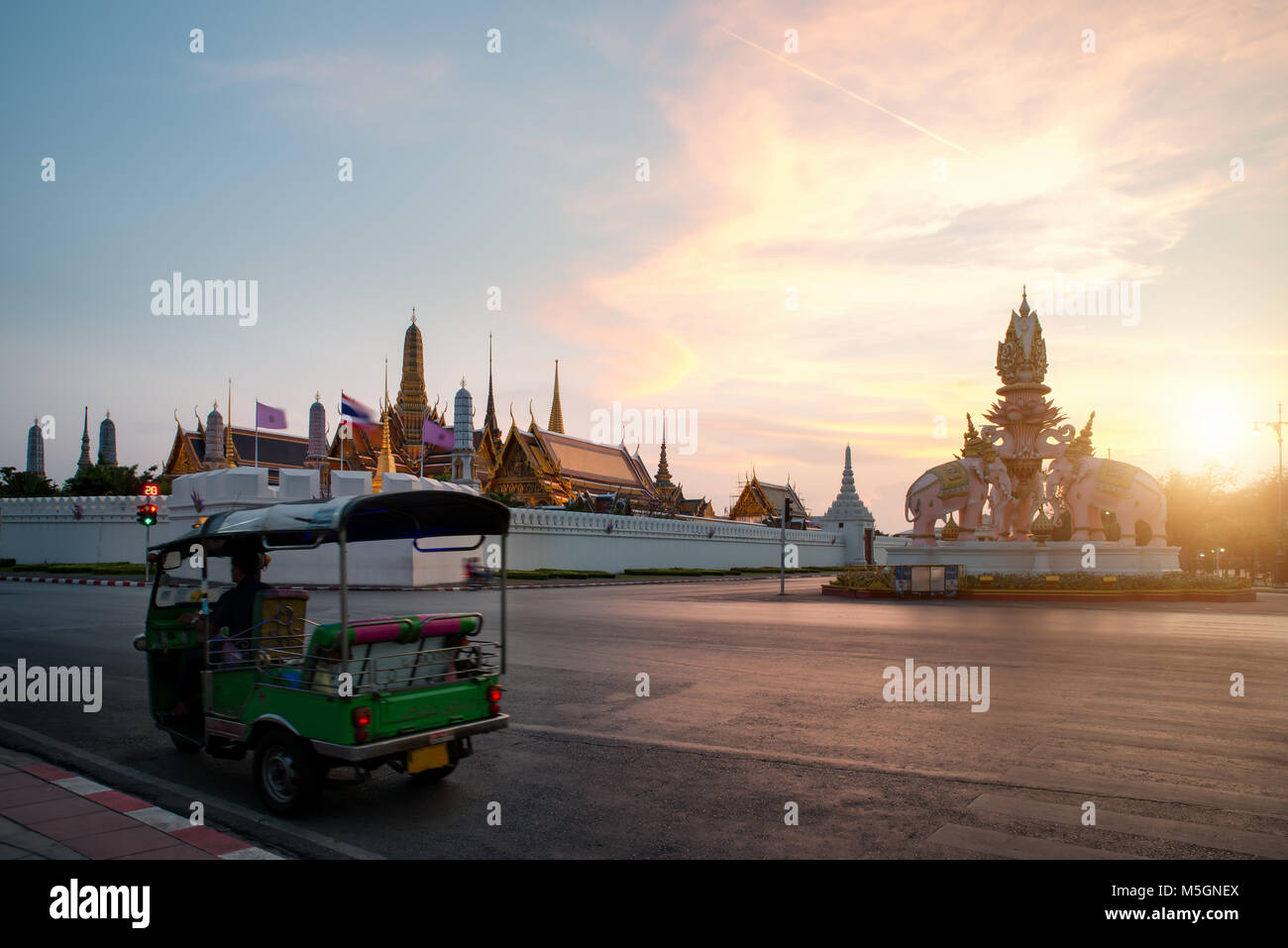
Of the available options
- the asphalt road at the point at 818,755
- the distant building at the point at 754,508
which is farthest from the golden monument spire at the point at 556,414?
the asphalt road at the point at 818,755

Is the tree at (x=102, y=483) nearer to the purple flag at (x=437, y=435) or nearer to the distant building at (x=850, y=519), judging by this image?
the purple flag at (x=437, y=435)

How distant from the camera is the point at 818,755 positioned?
6.88 meters

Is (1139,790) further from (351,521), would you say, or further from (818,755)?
(351,521)

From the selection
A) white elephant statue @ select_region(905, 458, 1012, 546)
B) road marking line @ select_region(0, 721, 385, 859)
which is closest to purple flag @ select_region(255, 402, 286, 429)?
white elephant statue @ select_region(905, 458, 1012, 546)

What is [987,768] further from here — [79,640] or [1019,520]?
[1019,520]

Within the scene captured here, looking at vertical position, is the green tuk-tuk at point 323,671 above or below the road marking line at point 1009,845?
above

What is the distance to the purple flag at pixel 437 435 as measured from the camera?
60500 mm

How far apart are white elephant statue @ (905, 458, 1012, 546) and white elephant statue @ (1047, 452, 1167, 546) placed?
1.78 m

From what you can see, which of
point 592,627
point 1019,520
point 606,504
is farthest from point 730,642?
point 606,504

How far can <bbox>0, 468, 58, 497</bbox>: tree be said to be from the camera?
5897cm

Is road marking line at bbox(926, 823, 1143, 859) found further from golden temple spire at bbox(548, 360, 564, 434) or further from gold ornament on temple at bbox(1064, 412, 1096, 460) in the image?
golden temple spire at bbox(548, 360, 564, 434)

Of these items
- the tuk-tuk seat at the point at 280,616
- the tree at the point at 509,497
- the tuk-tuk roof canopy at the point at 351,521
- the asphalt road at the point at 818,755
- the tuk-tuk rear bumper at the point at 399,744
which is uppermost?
the tree at the point at 509,497

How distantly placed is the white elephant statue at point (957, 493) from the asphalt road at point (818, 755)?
16.4 meters

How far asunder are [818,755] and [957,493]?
25.8 m
